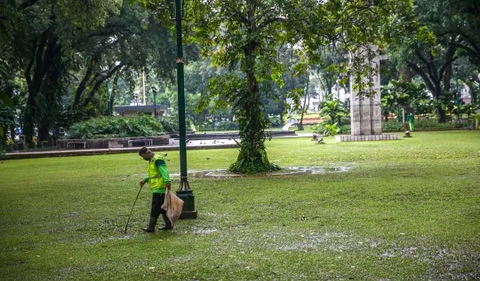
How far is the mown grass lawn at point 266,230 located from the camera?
677cm

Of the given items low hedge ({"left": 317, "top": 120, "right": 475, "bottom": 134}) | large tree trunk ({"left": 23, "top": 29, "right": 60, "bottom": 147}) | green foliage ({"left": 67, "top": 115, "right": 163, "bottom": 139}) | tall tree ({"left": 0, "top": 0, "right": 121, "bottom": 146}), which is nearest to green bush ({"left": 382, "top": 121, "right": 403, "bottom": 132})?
low hedge ({"left": 317, "top": 120, "right": 475, "bottom": 134})

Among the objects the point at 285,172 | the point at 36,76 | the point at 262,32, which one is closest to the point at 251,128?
the point at 285,172

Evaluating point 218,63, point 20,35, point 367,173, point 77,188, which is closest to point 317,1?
point 218,63

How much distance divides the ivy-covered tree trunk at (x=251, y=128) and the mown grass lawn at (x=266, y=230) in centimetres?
159

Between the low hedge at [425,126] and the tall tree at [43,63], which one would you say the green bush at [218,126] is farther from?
the tall tree at [43,63]

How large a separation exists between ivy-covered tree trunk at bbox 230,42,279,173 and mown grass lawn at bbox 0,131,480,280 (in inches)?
62.7

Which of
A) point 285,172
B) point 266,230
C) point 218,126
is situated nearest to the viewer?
point 266,230

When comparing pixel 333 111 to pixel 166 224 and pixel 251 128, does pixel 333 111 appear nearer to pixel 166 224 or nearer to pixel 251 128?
pixel 251 128

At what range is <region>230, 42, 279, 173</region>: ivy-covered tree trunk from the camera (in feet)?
56.6

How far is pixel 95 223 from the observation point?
405 inches

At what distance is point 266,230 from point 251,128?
27.8 feet

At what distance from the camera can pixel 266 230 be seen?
9.00 m

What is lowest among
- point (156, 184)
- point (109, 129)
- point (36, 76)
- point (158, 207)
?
point (158, 207)

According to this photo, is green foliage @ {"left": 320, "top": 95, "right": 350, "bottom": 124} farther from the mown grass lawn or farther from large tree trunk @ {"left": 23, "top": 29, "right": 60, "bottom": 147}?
the mown grass lawn
